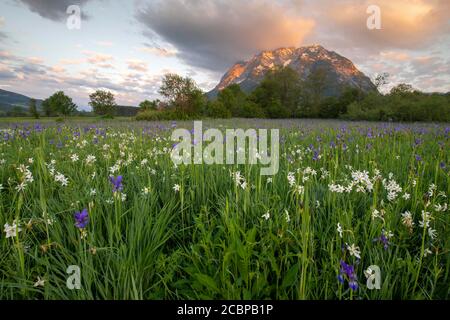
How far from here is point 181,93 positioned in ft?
131

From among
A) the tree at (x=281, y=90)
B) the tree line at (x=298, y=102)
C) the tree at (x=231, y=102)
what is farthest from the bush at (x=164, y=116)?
the tree at (x=281, y=90)

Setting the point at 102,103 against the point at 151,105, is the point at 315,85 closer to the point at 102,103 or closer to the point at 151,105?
the point at 151,105

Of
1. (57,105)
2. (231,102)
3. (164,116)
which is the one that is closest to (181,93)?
(164,116)

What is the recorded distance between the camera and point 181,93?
1574 inches

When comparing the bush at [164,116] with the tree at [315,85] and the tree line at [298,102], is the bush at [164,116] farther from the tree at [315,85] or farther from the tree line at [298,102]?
the tree at [315,85]

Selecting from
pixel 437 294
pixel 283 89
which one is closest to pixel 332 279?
pixel 437 294

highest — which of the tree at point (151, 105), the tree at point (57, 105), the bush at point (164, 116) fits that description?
the tree at point (57, 105)

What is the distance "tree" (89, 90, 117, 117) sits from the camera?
85438 millimetres

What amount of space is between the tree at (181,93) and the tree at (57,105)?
177ft

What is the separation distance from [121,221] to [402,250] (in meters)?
2.31

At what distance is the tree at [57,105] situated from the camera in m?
74.4

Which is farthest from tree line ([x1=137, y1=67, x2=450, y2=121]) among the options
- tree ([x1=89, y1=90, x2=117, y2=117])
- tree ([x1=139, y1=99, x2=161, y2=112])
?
tree ([x1=89, y1=90, x2=117, y2=117])

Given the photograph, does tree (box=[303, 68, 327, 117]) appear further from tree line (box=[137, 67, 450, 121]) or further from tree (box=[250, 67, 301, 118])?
tree (box=[250, 67, 301, 118])
